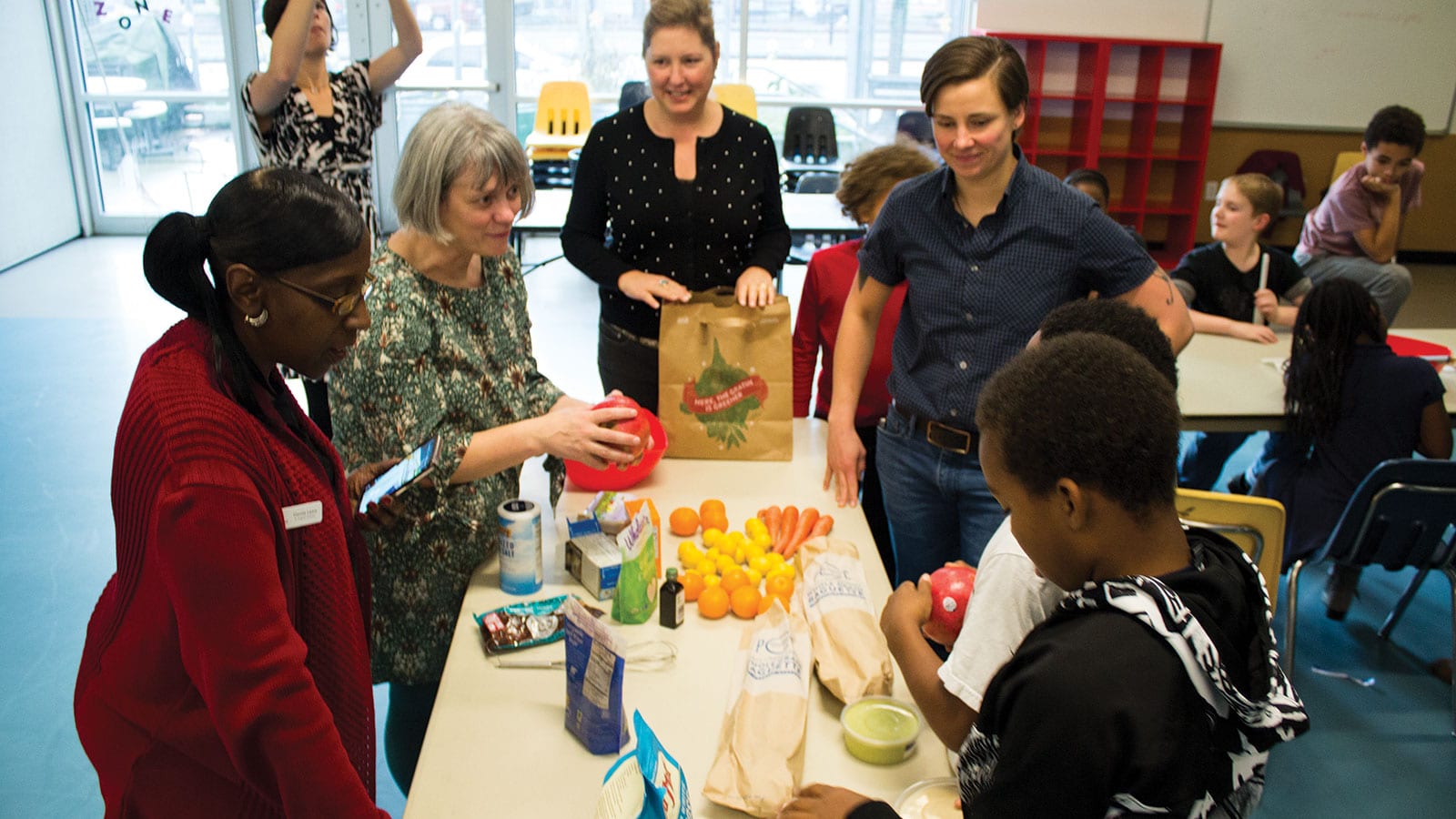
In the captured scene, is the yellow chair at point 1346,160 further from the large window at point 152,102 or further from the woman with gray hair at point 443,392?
the large window at point 152,102

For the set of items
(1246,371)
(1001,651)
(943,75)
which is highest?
(943,75)

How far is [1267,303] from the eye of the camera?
3867 millimetres

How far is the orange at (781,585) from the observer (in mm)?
1871

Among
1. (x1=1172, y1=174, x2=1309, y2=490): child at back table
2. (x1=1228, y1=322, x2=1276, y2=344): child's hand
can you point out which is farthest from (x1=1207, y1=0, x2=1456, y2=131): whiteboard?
(x1=1228, y1=322, x2=1276, y2=344): child's hand

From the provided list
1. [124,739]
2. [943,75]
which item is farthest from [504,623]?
[943,75]

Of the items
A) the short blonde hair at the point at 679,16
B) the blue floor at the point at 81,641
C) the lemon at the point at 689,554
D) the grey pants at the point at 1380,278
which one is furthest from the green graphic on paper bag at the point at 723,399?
the grey pants at the point at 1380,278

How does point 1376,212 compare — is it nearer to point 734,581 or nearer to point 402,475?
point 734,581

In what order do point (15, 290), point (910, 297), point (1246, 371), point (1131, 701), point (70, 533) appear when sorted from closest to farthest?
point (1131, 701)
point (910, 297)
point (1246, 371)
point (70, 533)
point (15, 290)

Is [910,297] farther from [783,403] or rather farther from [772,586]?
[772,586]

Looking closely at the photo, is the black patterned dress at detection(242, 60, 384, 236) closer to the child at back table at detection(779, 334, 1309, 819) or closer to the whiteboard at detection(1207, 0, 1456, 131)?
the child at back table at detection(779, 334, 1309, 819)

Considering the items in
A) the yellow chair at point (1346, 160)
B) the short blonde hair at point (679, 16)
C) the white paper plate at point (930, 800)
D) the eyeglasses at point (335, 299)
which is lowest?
the white paper plate at point (930, 800)

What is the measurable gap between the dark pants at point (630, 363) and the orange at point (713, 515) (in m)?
0.66

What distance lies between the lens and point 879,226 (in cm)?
221

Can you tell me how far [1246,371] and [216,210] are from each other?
329 centimetres
